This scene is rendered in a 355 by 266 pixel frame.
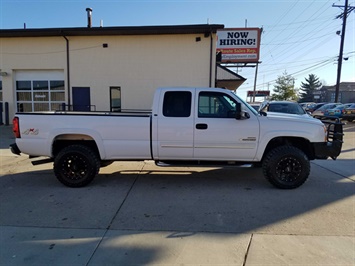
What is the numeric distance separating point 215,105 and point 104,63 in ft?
37.7

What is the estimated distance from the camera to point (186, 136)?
527 centimetres

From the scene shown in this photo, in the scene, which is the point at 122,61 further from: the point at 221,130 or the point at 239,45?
the point at 221,130

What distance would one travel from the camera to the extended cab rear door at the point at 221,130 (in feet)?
17.1

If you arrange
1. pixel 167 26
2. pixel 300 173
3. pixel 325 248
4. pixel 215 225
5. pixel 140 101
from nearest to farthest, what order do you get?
1. pixel 325 248
2. pixel 215 225
3. pixel 300 173
4. pixel 167 26
5. pixel 140 101

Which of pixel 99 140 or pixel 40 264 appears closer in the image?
pixel 40 264

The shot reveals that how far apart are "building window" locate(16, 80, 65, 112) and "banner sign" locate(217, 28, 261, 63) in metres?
10.9

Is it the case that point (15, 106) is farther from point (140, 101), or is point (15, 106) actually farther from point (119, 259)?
point (119, 259)

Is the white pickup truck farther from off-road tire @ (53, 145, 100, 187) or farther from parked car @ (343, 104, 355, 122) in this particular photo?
parked car @ (343, 104, 355, 122)

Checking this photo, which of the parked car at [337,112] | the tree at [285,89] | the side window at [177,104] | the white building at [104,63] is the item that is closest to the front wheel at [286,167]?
the side window at [177,104]

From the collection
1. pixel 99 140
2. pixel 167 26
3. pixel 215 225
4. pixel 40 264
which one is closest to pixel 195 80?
pixel 167 26

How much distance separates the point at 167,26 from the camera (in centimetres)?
1410

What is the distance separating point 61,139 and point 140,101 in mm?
9984

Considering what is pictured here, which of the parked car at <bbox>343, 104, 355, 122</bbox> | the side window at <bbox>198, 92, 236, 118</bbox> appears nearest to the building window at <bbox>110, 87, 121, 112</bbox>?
the side window at <bbox>198, 92, 236, 118</bbox>

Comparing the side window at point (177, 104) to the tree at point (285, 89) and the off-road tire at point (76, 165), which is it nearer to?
the off-road tire at point (76, 165)
